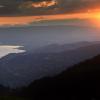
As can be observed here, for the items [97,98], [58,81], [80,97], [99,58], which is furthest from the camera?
[99,58]

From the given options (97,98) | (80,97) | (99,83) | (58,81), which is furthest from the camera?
(58,81)

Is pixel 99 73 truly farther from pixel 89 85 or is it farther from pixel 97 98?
pixel 97 98

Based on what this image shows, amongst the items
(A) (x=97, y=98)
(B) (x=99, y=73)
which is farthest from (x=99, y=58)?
(A) (x=97, y=98)

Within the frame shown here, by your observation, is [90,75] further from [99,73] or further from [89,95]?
[89,95]

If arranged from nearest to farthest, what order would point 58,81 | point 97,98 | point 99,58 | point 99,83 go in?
point 97,98, point 99,83, point 58,81, point 99,58

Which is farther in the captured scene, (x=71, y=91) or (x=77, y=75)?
(x=77, y=75)

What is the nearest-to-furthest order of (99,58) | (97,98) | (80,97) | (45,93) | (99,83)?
(97,98) → (80,97) → (99,83) → (45,93) → (99,58)

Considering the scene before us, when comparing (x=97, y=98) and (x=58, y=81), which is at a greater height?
(x=97, y=98)

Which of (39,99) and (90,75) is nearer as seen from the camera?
(39,99)

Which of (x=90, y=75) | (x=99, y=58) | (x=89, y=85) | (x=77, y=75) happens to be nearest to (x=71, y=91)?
(x=89, y=85)
